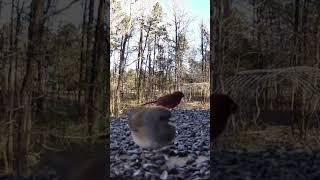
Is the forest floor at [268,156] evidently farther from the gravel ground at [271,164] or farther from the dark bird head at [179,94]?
the dark bird head at [179,94]

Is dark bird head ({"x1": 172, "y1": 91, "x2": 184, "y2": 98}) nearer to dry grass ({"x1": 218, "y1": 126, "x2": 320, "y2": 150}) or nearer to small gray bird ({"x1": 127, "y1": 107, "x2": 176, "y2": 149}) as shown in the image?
small gray bird ({"x1": 127, "y1": 107, "x2": 176, "y2": 149})

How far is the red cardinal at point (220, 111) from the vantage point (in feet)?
10.6

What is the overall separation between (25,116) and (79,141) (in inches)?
15.3

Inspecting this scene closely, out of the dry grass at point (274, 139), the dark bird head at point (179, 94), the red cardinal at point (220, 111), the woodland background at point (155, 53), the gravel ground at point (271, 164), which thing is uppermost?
the woodland background at point (155, 53)

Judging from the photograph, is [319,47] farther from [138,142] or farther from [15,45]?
[15,45]

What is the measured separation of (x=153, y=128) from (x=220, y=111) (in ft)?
1.51

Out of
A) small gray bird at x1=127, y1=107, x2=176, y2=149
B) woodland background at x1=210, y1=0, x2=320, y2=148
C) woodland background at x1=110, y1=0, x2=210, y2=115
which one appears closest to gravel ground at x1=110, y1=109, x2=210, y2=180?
small gray bird at x1=127, y1=107, x2=176, y2=149

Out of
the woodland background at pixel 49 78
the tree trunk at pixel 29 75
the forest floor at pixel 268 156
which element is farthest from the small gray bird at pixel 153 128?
the tree trunk at pixel 29 75

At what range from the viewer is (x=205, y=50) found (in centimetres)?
320

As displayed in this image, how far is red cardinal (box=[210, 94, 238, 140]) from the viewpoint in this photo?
322cm

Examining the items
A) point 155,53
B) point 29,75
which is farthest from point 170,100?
point 29,75

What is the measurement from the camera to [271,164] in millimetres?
3316

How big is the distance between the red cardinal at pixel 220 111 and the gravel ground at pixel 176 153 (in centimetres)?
6

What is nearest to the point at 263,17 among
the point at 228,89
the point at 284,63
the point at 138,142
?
the point at 284,63
